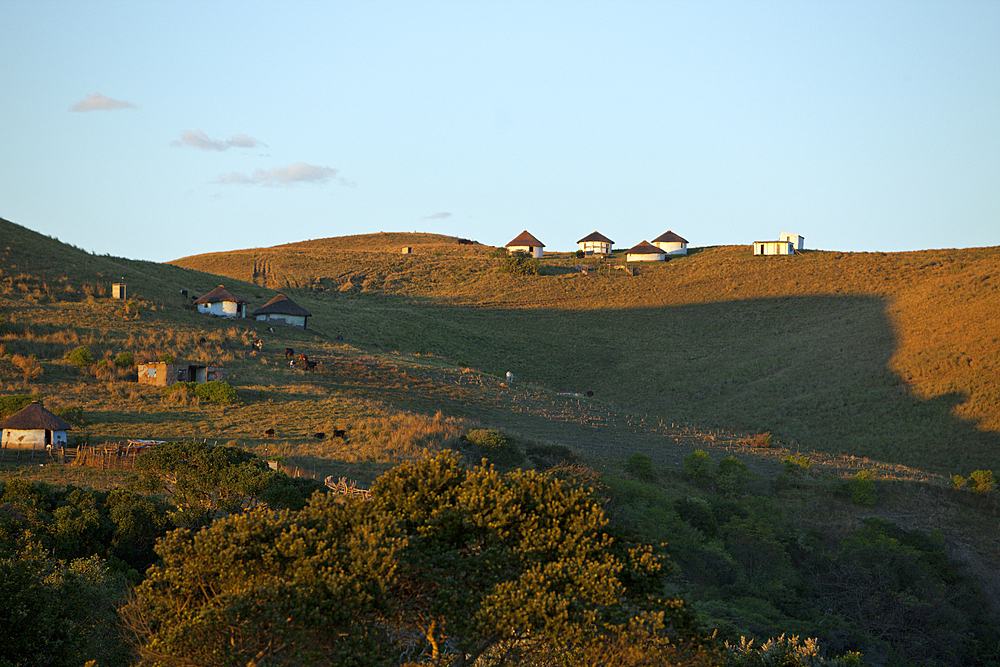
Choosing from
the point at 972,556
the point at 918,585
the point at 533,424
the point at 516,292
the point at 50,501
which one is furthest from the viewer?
the point at 516,292

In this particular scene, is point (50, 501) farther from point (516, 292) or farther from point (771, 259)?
point (771, 259)

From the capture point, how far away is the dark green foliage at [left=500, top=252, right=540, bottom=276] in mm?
91812

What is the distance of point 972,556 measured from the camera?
26953mm

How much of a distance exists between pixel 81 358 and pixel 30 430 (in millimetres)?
12398

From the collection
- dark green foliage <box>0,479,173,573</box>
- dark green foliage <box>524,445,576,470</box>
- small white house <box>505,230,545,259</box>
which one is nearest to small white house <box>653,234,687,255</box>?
small white house <box>505,230,545,259</box>

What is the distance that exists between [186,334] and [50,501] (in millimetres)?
27394

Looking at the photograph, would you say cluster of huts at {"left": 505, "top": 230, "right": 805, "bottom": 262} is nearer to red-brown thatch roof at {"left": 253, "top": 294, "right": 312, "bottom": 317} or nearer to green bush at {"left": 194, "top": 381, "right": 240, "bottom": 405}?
red-brown thatch roof at {"left": 253, "top": 294, "right": 312, "bottom": 317}

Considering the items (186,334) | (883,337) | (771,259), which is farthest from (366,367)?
(771,259)

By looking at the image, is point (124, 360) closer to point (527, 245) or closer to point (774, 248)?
point (527, 245)

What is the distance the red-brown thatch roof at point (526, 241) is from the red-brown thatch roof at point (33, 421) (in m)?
82.8

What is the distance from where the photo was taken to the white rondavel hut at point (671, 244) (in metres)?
102

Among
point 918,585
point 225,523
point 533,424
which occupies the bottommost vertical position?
point 918,585

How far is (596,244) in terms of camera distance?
104 meters

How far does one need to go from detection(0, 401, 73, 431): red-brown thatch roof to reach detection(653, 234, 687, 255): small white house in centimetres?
8460
